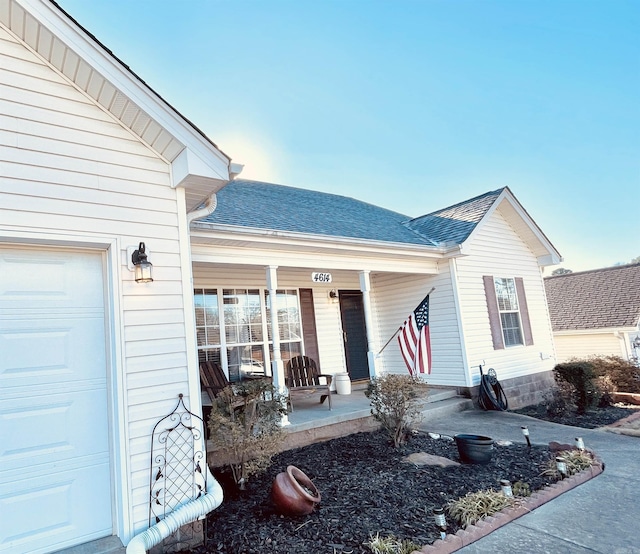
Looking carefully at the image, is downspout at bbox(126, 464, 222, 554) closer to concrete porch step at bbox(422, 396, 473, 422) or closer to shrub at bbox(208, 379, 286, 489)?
shrub at bbox(208, 379, 286, 489)

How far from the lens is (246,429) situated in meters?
3.68

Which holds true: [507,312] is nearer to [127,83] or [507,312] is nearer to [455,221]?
[455,221]

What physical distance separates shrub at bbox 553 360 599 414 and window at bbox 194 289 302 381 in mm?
5660

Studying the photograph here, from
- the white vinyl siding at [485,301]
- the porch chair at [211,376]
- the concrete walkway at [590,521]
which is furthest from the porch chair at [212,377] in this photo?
the white vinyl siding at [485,301]

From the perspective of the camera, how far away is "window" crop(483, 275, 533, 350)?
799 centimetres

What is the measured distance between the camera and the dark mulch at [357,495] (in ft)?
9.14

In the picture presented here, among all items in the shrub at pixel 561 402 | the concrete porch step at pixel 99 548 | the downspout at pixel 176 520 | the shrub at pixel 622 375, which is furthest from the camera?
the shrub at pixel 622 375

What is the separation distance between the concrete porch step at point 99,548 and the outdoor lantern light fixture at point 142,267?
183 cm

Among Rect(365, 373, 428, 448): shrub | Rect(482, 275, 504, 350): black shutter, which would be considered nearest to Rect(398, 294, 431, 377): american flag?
Rect(365, 373, 428, 448): shrub

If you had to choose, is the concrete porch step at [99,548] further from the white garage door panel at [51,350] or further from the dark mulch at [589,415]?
the dark mulch at [589,415]

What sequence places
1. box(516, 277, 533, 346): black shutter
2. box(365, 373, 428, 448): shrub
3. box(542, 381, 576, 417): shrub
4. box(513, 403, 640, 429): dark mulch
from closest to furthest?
box(365, 373, 428, 448): shrub, box(513, 403, 640, 429): dark mulch, box(542, 381, 576, 417): shrub, box(516, 277, 533, 346): black shutter

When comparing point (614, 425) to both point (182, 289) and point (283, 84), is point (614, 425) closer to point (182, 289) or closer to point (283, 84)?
point (182, 289)

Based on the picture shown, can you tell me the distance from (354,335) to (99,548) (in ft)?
21.4

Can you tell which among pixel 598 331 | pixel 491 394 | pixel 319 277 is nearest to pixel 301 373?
pixel 319 277
